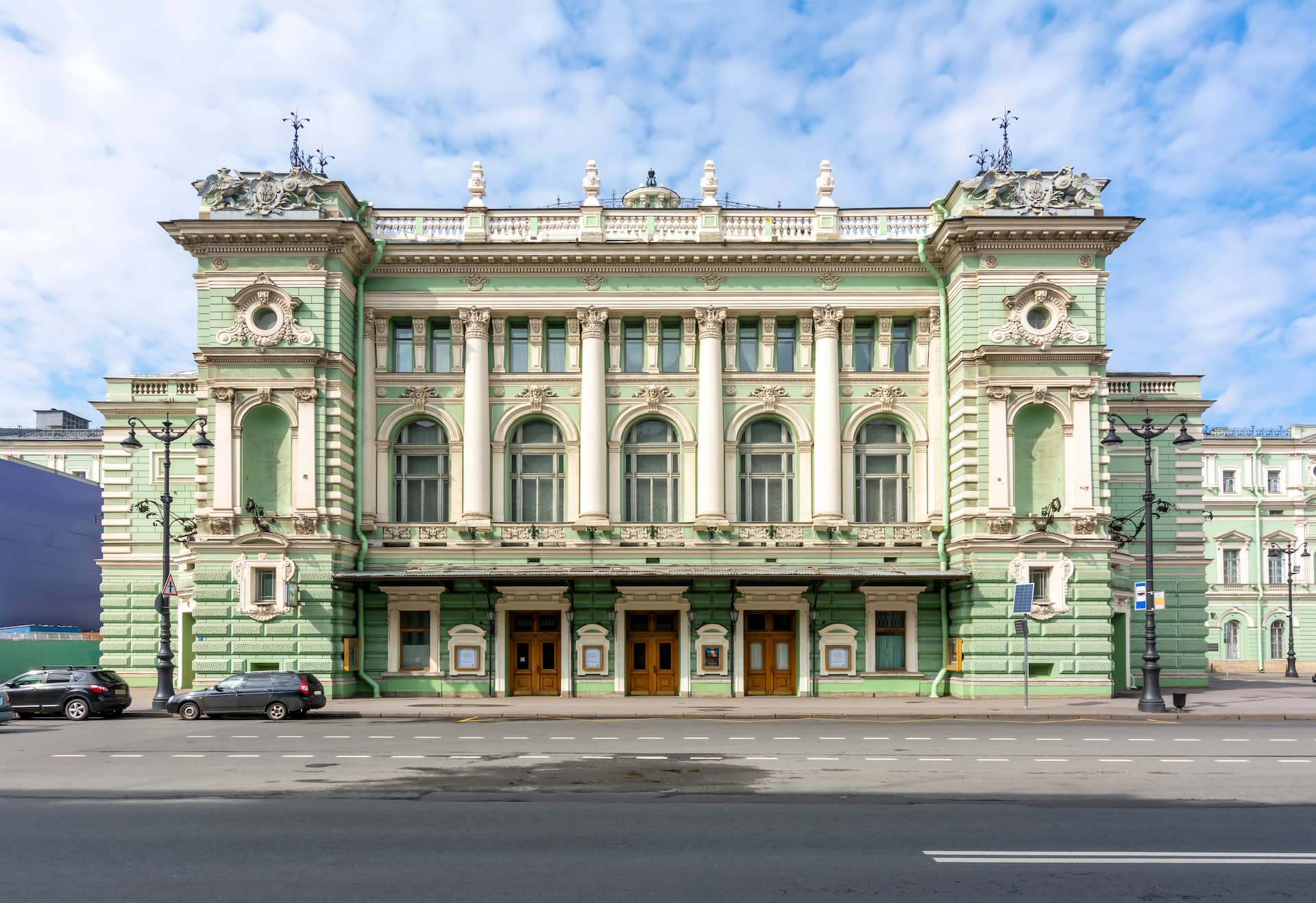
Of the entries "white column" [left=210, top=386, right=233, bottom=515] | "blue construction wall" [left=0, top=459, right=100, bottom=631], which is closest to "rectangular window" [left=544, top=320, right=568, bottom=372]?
"white column" [left=210, top=386, right=233, bottom=515]

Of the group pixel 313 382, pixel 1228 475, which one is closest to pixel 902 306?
pixel 313 382

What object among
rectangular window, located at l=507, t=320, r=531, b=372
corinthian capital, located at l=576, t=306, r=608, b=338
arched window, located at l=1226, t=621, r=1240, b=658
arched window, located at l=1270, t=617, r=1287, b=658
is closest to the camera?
corinthian capital, located at l=576, t=306, r=608, b=338

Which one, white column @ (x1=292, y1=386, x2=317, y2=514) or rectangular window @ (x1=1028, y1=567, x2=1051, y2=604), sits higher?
white column @ (x1=292, y1=386, x2=317, y2=514)

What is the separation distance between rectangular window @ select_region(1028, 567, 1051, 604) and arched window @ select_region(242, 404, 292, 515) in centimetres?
2308

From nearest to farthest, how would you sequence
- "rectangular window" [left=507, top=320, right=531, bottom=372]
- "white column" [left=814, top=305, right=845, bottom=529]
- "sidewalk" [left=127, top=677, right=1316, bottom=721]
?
"sidewalk" [left=127, top=677, right=1316, bottom=721] → "white column" [left=814, top=305, right=845, bottom=529] → "rectangular window" [left=507, top=320, right=531, bottom=372]

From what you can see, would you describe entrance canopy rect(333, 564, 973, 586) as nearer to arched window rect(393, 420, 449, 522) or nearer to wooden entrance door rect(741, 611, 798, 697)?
wooden entrance door rect(741, 611, 798, 697)

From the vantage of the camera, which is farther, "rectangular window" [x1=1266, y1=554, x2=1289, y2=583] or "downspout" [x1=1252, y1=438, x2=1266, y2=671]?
"rectangular window" [x1=1266, y1=554, x2=1289, y2=583]

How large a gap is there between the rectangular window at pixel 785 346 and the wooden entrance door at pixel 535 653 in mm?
11075

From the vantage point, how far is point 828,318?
130 ft

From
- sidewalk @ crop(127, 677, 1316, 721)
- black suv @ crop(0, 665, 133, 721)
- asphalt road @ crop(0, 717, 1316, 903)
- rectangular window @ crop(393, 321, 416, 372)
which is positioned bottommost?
sidewalk @ crop(127, 677, 1316, 721)

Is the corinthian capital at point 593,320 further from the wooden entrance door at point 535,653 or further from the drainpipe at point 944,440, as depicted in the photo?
the drainpipe at point 944,440

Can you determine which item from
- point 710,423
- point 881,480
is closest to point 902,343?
point 881,480

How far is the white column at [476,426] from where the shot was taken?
3912 cm

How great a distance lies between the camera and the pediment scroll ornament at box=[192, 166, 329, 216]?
37656mm
